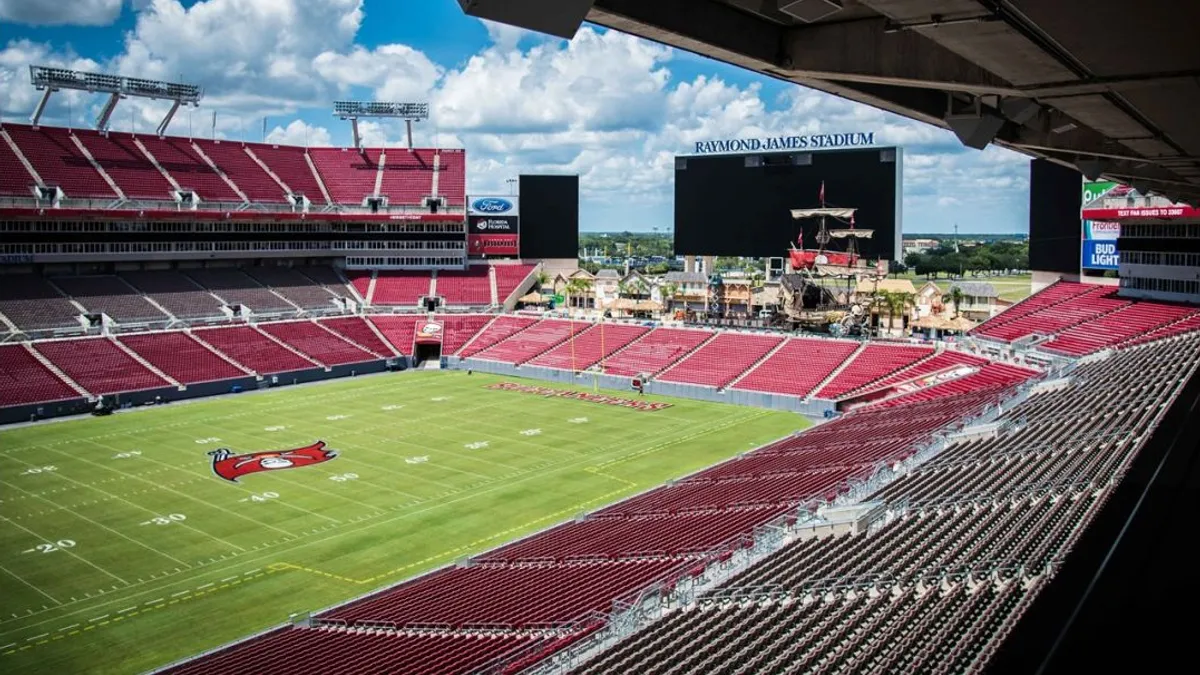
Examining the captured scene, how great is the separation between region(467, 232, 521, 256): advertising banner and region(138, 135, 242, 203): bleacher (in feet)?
62.6

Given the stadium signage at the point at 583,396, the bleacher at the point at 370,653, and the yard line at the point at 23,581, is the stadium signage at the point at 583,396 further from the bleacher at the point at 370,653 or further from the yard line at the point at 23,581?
the bleacher at the point at 370,653

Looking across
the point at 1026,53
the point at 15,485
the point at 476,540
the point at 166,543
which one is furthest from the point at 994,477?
the point at 15,485

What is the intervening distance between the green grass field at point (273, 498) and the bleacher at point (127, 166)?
67.0 ft

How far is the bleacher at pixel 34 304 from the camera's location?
53.2 m

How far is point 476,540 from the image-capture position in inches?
1109

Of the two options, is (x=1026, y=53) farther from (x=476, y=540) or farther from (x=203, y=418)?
(x=203, y=418)

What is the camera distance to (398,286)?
72.8 m

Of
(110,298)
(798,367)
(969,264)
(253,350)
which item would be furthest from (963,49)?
(969,264)

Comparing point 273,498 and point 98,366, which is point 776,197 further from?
point 98,366

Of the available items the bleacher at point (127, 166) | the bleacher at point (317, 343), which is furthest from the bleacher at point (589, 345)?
the bleacher at point (127, 166)

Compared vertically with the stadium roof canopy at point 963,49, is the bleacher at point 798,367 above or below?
below

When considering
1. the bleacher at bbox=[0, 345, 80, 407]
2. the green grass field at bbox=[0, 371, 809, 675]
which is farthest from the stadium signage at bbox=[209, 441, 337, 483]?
the bleacher at bbox=[0, 345, 80, 407]

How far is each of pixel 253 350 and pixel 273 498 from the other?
27416mm

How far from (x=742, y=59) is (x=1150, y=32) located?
3165 mm
